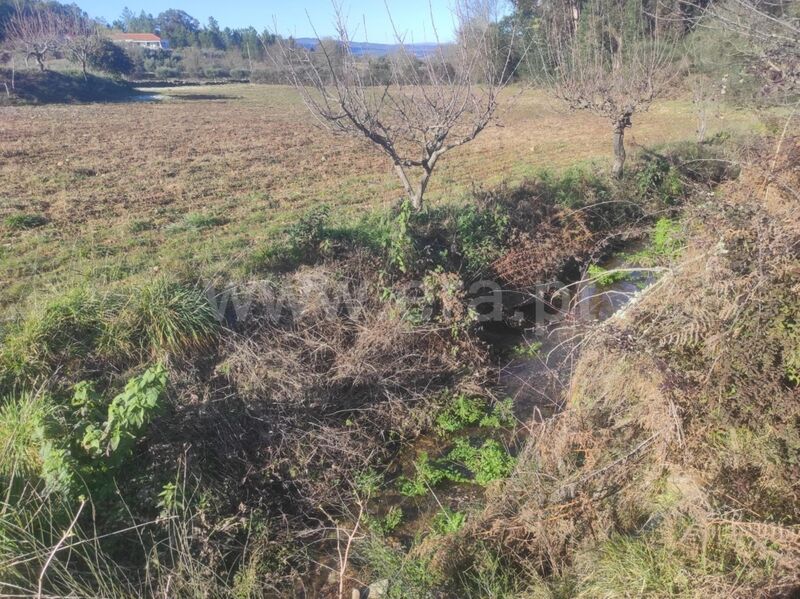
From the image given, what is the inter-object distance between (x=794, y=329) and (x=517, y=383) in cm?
311

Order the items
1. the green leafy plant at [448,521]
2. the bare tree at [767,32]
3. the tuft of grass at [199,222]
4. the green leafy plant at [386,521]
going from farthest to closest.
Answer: the tuft of grass at [199,222], the bare tree at [767,32], the green leafy plant at [386,521], the green leafy plant at [448,521]

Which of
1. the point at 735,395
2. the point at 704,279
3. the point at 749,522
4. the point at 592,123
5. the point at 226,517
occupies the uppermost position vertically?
the point at 592,123

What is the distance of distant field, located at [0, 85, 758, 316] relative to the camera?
720 cm

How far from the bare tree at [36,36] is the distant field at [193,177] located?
21.5 m

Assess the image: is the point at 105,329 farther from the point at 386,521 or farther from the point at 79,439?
the point at 386,521

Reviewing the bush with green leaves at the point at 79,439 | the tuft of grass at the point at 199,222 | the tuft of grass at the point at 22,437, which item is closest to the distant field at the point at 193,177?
the tuft of grass at the point at 199,222

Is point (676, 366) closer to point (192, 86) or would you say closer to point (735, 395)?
point (735, 395)

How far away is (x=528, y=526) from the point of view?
3.38 metres

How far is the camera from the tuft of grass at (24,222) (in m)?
8.28

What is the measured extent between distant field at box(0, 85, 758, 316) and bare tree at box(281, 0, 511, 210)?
0.78 meters

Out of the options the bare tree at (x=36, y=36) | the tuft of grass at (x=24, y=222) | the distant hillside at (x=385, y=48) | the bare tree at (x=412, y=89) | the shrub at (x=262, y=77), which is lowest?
the tuft of grass at (x=24, y=222)

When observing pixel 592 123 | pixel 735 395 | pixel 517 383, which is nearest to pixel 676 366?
pixel 735 395

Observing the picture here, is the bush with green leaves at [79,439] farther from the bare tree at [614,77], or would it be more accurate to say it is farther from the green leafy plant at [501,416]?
the bare tree at [614,77]

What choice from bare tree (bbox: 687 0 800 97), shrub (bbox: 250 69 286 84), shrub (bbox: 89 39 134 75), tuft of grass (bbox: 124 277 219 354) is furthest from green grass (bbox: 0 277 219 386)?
shrub (bbox: 250 69 286 84)
